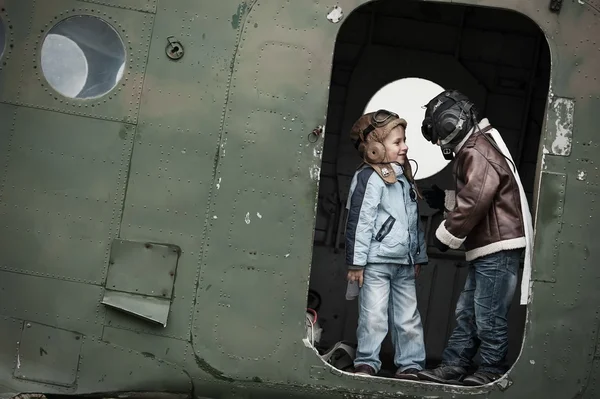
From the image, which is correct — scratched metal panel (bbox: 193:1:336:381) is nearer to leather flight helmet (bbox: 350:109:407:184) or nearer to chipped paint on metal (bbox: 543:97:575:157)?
leather flight helmet (bbox: 350:109:407:184)

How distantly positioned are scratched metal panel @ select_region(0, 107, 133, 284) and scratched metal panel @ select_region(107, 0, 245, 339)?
12cm

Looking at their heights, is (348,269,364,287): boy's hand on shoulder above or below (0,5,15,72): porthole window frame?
below

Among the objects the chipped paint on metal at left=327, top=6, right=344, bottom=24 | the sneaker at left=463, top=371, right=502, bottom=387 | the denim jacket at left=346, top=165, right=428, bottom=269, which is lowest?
the sneaker at left=463, top=371, right=502, bottom=387

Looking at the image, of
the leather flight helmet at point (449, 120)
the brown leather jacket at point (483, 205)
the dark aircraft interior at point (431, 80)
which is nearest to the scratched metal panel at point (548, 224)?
the brown leather jacket at point (483, 205)

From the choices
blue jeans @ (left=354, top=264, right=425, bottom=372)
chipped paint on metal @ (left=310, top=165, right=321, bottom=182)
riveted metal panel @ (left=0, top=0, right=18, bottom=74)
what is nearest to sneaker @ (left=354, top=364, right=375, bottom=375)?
blue jeans @ (left=354, top=264, right=425, bottom=372)

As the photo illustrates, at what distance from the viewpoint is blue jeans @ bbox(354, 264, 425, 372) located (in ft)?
20.4

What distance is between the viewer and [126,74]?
19.9ft

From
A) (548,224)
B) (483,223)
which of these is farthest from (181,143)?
(548,224)

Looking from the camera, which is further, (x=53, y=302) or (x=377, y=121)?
(x=377, y=121)

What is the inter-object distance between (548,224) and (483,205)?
1.44 feet

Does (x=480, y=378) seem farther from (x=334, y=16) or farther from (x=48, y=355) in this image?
(x=48, y=355)

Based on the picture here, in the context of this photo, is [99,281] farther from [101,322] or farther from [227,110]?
[227,110]

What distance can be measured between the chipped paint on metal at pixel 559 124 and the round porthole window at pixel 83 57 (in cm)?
266

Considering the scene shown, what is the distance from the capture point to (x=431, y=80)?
820 centimetres
